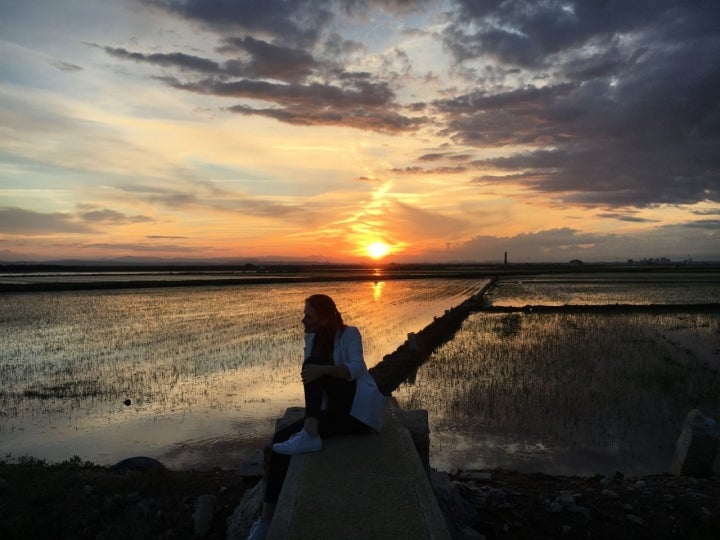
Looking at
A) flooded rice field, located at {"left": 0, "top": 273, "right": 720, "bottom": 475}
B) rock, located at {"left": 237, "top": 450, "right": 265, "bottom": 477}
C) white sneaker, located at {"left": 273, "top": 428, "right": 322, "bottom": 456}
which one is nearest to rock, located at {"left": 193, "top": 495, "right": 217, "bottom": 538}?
rock, located at {"left": 237, "top": 450, "right": 265, "bottom": 477}

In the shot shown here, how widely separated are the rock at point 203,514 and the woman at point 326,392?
118 centimetres

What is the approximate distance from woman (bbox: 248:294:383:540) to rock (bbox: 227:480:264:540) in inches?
18.4

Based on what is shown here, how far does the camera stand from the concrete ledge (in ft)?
9.05

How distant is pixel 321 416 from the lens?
3.82 metres

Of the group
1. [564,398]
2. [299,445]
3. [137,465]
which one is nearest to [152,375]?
[137,465]

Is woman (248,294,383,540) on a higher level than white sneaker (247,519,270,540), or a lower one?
higher

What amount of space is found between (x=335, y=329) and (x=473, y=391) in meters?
6.40

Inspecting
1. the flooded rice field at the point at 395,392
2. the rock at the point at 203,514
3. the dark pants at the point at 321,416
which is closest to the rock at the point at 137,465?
the flooded rice field at the point at 395,392

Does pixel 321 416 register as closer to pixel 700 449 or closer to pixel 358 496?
pixel 358 496

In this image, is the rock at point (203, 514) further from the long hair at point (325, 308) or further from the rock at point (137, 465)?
the long hair at point (325, 308)

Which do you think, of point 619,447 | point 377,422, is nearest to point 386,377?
point 619,447

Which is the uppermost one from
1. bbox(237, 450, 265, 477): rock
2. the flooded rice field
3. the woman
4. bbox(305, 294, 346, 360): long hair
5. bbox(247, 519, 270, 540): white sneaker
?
bbox(305, 294, 346, 360): long hair

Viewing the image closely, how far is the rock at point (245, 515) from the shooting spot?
387 centimetres

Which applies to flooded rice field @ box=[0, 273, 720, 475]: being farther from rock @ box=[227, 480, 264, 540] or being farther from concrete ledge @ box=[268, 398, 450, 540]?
concrete ledge @ box=[268, 398, 450, 540]
